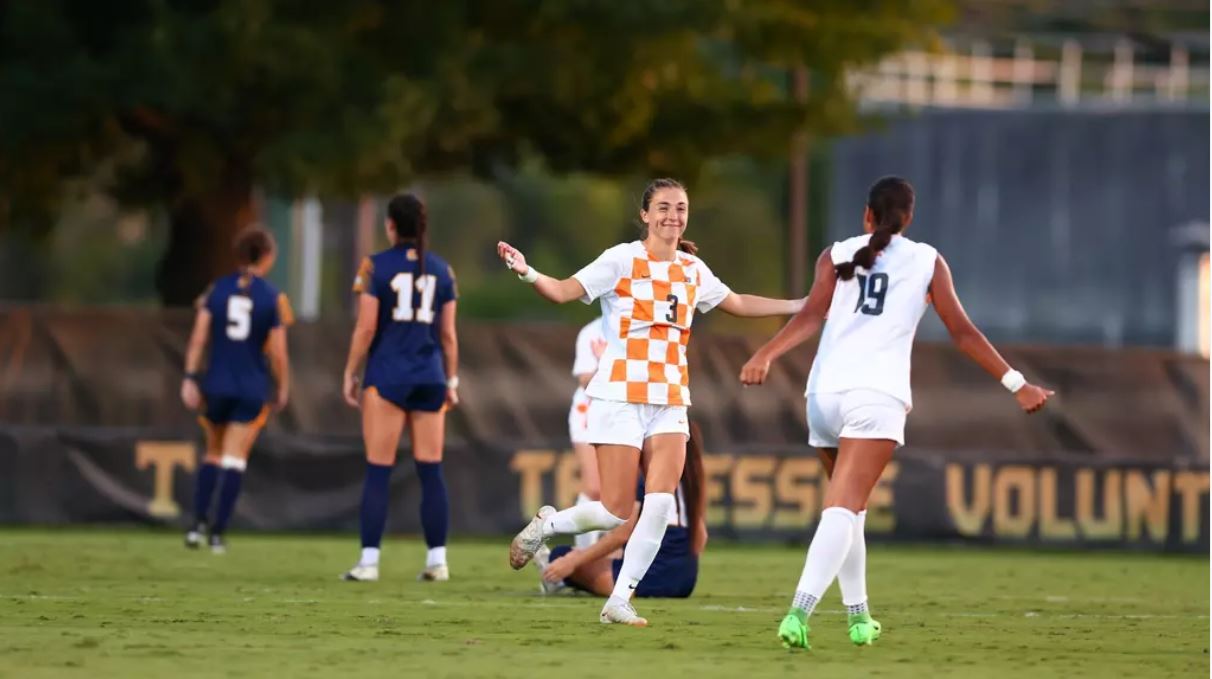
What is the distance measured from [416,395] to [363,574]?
1.07 m

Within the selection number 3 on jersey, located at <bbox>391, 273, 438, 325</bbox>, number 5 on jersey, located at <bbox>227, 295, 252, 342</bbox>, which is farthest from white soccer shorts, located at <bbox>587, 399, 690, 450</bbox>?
number 5 on jersey, located at <bbox>227, 295, 252, 342</bbox>

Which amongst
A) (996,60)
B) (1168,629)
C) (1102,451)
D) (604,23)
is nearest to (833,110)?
(604,23)

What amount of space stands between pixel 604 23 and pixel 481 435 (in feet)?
24.7

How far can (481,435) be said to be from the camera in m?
20.4

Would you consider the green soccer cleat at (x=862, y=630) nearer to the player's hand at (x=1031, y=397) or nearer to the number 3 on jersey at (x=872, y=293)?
the player's hand at (x=1031, y=397)

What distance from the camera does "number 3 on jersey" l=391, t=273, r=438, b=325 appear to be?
539 inches

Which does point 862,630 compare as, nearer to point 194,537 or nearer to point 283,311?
point 283,311

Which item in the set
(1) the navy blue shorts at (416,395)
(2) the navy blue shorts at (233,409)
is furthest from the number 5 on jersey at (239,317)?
(1) the navy blue shorts at (416,395)

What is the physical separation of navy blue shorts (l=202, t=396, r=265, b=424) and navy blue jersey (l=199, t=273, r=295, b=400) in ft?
0.13

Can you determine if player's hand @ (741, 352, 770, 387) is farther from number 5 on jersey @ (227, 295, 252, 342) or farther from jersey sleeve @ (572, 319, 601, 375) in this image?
number 5 on jersey @ (227, 295, 252, 342)

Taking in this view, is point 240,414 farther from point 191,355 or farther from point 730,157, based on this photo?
point 730,157

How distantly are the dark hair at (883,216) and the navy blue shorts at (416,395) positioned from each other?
14.8ft

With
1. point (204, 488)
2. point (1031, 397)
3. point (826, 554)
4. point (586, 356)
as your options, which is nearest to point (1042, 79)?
point (204, 488)

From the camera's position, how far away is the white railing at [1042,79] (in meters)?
49.4
